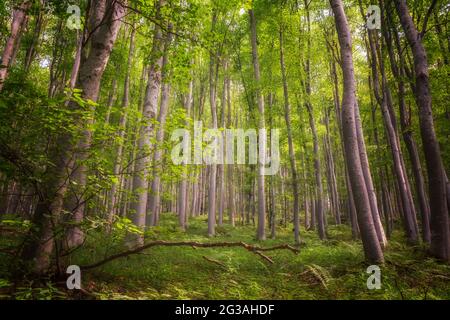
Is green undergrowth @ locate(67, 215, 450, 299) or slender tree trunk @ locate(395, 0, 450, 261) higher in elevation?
slender tree trunk @ locate(395, 0, 450, 261)

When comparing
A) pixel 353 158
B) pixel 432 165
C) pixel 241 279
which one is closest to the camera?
pixel 241 279

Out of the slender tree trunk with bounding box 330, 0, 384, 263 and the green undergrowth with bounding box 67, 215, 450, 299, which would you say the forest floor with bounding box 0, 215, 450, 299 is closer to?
the green undergrowth with bounding box 67, 215, 450, 299

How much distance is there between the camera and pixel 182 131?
4637 millimetres

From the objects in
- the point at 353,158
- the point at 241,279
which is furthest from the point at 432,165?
the point at 241,279

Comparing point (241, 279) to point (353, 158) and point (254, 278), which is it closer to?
point (254, 278)

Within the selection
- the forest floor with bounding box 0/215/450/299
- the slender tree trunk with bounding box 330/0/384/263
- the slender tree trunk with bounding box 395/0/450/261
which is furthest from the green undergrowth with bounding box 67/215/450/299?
the slender tree trunk with bounding box 395/0/450/261

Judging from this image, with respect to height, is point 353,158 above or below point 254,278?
above

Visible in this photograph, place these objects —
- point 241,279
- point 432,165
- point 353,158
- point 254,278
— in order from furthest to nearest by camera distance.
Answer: point 432,165, point 353,158, point 254,278, point 241,279

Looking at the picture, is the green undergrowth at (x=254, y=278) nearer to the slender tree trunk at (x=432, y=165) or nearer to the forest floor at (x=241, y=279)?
the forest floor at (x=241, y=279)

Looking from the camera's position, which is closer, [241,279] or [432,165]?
[241,279]

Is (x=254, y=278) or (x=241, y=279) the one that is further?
(x=254, y=278)
